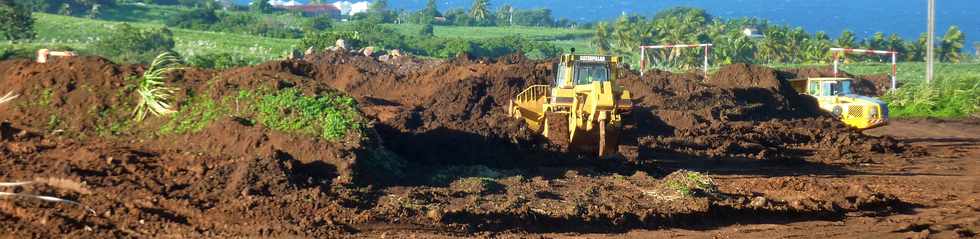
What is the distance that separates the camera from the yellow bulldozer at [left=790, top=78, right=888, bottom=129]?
94.6 ft

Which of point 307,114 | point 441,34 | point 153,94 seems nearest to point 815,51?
point 441,34

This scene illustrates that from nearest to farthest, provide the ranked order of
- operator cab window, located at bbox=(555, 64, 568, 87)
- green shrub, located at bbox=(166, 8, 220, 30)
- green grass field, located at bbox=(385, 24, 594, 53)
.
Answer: operator cab window, located at bbox=(555, 64, 568, 87)
green shrub, located at bbox=(166, 8, 220, 30)
green grass field, located at bbox=(385, 24, 594, 53)

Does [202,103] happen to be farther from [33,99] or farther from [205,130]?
[33,99]

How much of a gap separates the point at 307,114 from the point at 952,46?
71494 millimetres

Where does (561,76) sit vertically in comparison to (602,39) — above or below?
below

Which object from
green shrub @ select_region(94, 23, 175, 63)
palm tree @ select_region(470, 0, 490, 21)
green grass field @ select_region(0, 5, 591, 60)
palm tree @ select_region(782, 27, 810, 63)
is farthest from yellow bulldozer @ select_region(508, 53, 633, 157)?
palm tree @ select_region(470, 0, 490, 21)

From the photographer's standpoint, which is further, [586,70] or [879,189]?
[586,70]

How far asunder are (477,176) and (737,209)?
154 inches

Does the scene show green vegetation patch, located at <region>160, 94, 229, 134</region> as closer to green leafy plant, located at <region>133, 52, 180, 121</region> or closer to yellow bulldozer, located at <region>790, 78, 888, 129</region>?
green leafy plant, located at <region>133, 52, 180, 121</region>

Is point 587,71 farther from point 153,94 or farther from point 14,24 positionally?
point 14,24

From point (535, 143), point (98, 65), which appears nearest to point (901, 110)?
point (535, 143)

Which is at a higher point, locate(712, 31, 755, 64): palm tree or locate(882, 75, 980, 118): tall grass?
locate(712, 31, 755, 64): palm tree

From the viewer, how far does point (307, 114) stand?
16312 mm

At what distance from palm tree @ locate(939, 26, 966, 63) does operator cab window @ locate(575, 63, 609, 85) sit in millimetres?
63874
